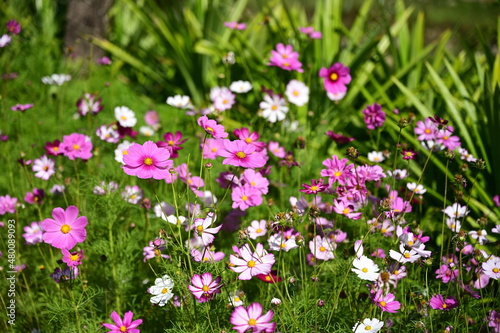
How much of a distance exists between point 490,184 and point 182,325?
1380 millimetres

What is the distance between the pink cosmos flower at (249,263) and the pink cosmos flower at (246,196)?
9.9 inches

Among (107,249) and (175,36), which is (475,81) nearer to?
(175,36)

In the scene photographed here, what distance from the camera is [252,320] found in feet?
3.23

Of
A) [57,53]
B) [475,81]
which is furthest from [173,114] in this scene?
[475,81]

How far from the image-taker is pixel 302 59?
8.35 ft

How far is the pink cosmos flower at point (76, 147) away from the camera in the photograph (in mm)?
1538

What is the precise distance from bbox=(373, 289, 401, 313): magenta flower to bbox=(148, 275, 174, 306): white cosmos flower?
18.9 inches

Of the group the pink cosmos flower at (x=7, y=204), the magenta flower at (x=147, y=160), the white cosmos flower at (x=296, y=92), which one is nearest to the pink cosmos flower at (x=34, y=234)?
the pink cosmos flower at (x=7, y=204)

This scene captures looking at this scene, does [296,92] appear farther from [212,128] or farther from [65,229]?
[65,229]

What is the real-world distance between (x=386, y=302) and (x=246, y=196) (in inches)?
18.6

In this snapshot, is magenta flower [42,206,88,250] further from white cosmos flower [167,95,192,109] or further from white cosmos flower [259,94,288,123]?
white cosmos flower [259,94,288,123]

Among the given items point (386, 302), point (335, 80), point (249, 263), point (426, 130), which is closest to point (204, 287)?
point (249, 263)

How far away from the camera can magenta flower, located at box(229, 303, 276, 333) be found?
0.96m

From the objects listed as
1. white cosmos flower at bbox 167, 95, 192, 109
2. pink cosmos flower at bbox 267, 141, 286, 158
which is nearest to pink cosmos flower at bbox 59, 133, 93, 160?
white cosmos flower at bbox 167, 95, 192, 109
